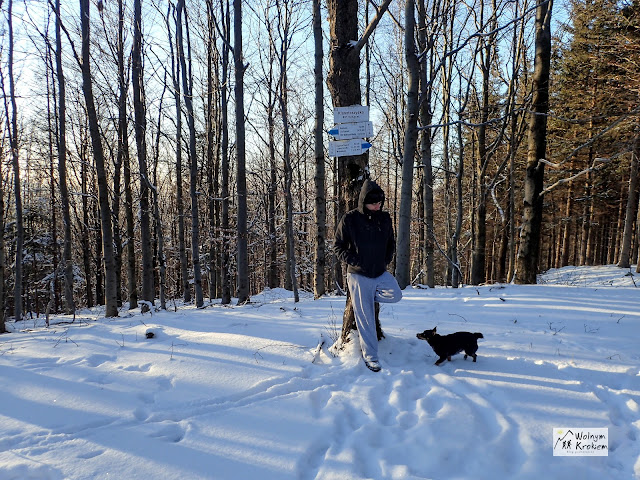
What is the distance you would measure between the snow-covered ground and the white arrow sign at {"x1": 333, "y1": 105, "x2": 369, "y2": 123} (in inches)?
117

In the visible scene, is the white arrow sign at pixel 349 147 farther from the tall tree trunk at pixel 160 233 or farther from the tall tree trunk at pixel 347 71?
the tall tree trunk at pixel 160 233

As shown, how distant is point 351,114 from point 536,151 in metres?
6.09

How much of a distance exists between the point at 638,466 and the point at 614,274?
14.5 meters

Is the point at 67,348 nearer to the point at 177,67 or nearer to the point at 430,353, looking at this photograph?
the point at 430,353

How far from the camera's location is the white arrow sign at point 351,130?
4273mm

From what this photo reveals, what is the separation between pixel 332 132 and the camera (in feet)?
14.3

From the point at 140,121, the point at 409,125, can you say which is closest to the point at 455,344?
the point at 409,125

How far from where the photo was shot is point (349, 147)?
4.32 m

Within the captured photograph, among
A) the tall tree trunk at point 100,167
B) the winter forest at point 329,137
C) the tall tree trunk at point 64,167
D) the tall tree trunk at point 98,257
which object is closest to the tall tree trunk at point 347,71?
the winter forest at point 329,137

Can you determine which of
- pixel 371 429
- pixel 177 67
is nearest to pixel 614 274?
pixel 371 429

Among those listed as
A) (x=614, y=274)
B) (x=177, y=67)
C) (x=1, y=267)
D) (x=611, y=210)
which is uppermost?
(x=177, y=67)

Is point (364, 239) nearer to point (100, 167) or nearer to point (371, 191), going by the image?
point (371, 191)

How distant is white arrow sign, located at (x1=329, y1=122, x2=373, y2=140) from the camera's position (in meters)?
4.27

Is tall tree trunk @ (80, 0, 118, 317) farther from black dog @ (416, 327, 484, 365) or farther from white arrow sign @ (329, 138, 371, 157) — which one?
black dog @ (416, 327, 484, 365)
